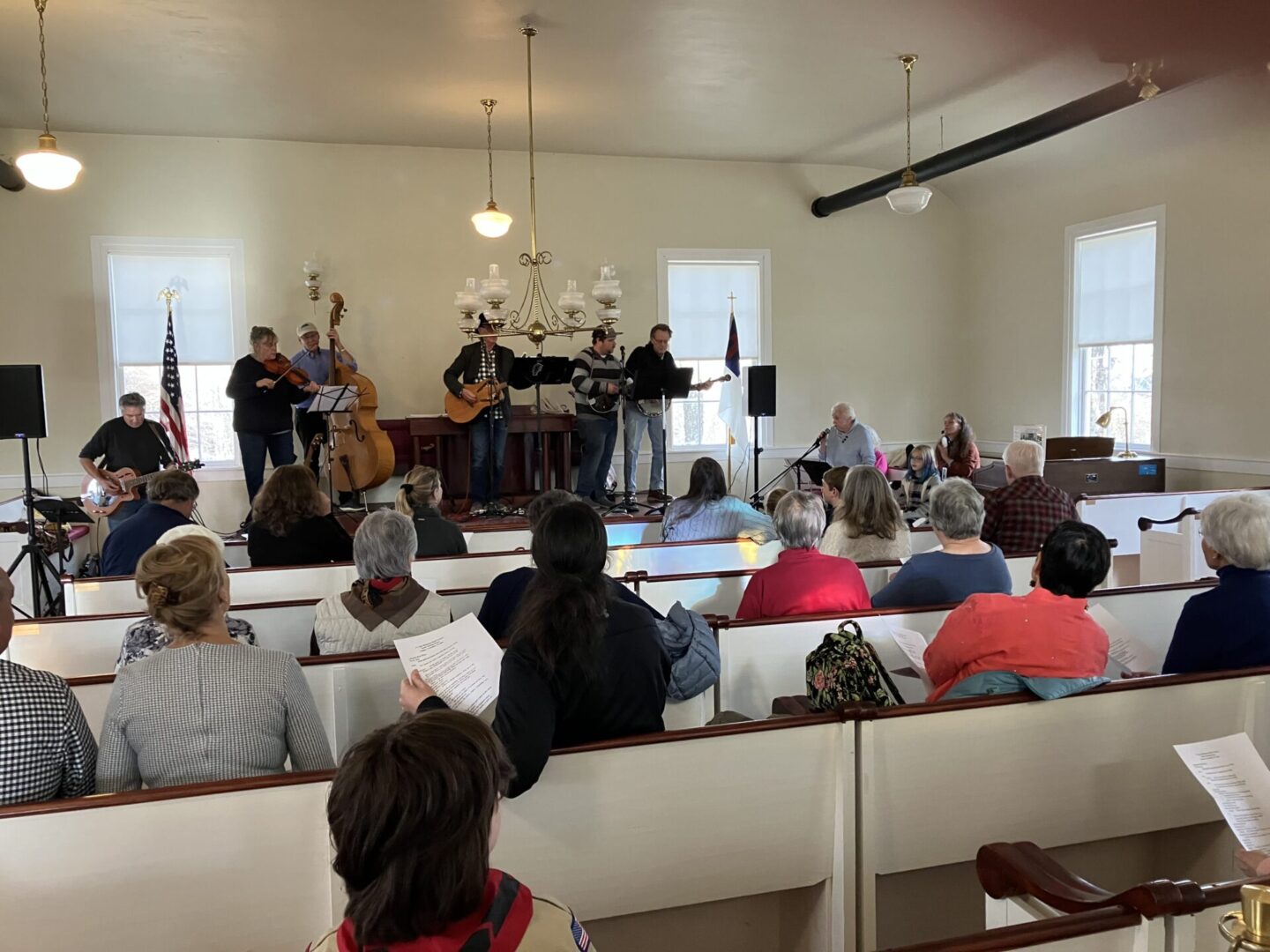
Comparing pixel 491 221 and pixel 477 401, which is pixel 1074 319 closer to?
pixel 477 401

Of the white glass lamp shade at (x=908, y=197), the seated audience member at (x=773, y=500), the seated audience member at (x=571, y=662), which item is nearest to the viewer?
the seated audience member at (x=571, y=662)

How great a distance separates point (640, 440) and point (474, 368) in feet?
5.62

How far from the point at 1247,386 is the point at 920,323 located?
11.7 ft

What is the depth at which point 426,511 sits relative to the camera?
4.29 metres

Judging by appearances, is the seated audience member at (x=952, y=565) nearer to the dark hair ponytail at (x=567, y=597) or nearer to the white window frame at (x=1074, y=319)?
the dark hair ponytail at (x=567, y=597)

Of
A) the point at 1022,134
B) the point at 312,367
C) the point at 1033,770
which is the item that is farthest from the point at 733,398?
the point at 1033,770

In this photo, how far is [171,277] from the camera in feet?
27.1

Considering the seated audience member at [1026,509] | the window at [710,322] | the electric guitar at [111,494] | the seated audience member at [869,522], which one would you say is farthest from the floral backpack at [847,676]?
the window at [710,322]

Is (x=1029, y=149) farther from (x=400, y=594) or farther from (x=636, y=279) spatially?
(x=400, y=594)

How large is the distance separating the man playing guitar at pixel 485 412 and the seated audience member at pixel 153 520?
3777mm

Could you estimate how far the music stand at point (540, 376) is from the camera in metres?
7.56

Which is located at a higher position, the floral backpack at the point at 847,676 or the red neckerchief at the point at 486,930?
the red neckerchief at the point at 486,930

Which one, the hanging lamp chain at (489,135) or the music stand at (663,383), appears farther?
the music stand at (663,383)

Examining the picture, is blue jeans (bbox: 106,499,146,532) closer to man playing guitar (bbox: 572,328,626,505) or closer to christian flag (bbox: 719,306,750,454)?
man playing guitar (bbox: 572,328,626,505)
